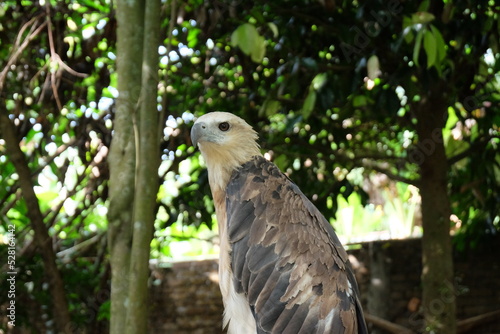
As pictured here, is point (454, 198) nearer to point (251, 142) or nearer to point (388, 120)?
point (388, 120)

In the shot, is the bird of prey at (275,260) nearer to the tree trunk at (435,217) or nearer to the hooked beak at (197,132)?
the hooked beak at (197,132)

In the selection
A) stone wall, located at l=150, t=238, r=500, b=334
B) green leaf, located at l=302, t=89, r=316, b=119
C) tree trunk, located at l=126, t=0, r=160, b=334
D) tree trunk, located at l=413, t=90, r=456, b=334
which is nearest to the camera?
tree trunk, located at l=126, t=0, r=160, b=334

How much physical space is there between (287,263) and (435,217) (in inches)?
108

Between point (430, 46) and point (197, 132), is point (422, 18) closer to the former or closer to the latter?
point (430, 46)

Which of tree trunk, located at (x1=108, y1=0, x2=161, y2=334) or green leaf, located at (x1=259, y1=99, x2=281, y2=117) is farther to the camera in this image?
green leaf, located at (x1=259, y1=99, x2=281, y2=117)

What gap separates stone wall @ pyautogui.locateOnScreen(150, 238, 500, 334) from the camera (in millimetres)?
6957

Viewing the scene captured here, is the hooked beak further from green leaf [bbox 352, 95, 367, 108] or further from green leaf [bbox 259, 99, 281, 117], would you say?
green leaf [bbox 352, 95, 367, 108]

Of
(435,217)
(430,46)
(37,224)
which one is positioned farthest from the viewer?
(435,217)

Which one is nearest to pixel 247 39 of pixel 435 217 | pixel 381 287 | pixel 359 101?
pixel 359 101

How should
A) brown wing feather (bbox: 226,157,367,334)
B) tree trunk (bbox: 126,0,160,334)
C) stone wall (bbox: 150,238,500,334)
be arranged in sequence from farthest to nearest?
stone wall (bbox: 150,238,500,334), tree trunk (bbox: 126,0,160,334), brown wing feather (bbox: 226,157,367,334)

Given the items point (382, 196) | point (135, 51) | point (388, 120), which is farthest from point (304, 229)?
point (382, 196)

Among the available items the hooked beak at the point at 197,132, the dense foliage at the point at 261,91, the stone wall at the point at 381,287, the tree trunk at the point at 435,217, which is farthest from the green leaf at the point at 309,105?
the stone wall at the point at 381,287

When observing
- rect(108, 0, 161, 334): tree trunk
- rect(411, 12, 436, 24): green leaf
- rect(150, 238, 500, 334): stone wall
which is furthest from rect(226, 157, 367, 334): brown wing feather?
rect(150, 238, 500, 334): stone wall

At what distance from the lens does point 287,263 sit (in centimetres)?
303
